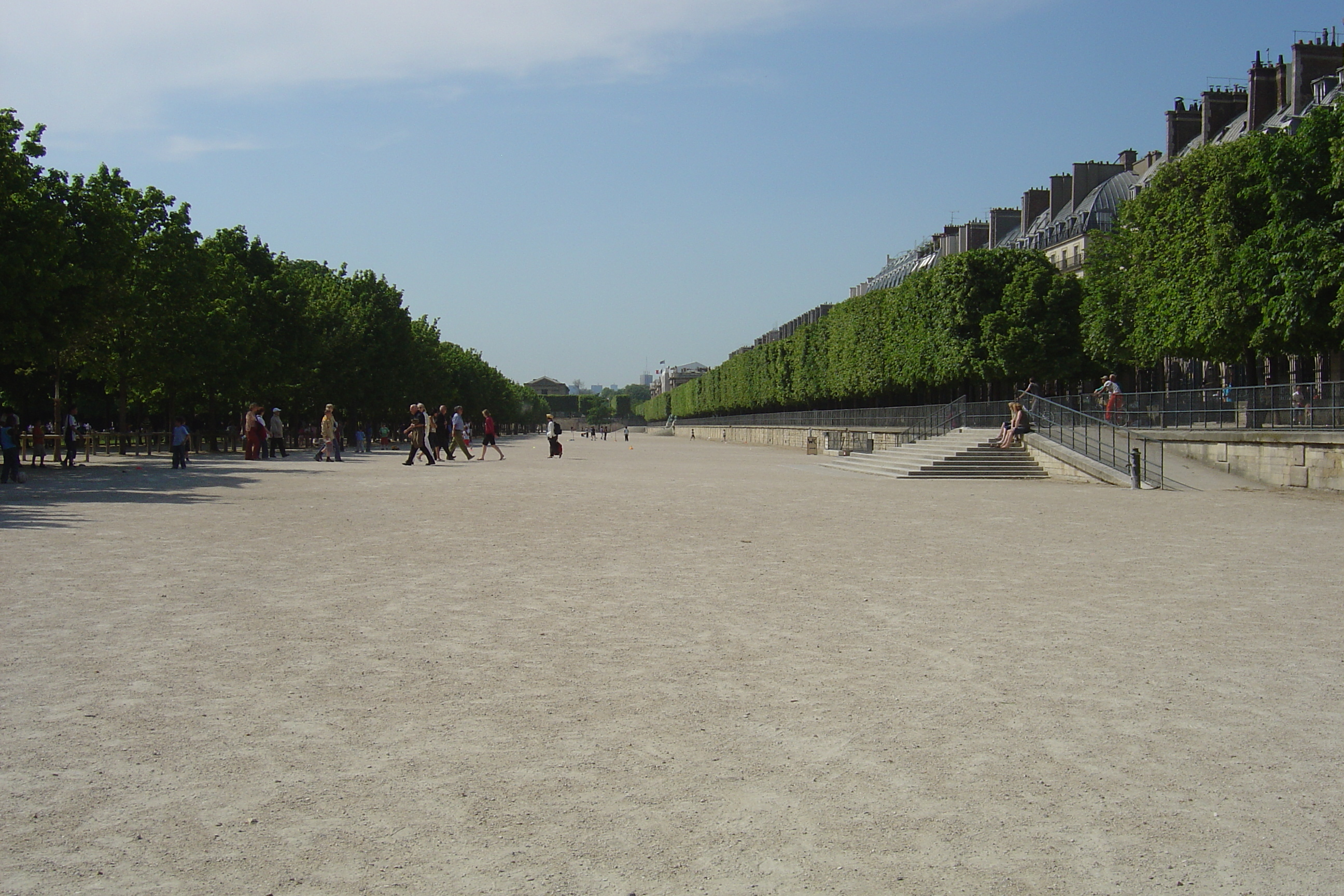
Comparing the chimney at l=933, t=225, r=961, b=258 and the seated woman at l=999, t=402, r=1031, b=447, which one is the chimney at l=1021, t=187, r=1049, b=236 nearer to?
the chimney at l=933, t=225, r=961, b=258

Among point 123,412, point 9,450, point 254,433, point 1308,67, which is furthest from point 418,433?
point 1308,67

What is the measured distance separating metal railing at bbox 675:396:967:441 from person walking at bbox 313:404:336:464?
67.4ft

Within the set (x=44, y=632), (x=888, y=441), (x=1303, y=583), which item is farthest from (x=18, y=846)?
(x=888, y=441)

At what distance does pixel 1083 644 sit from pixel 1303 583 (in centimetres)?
425

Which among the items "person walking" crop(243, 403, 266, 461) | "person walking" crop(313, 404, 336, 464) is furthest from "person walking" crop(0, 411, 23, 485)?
"person walking" crop(243, 403, 266, 461)

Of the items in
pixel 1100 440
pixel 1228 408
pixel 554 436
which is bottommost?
pixel 1100 440

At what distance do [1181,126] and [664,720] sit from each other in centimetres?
6459

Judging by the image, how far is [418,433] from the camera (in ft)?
→ 115

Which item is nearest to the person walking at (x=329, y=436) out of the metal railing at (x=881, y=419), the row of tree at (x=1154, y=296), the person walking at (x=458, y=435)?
the person walking at (x=458, y=435)

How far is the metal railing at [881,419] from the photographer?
38156mm

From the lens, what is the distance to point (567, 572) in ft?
35.4

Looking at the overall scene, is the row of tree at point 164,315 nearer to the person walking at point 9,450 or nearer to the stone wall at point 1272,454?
the person walking at point 9,450

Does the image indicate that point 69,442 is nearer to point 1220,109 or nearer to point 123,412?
point 123,412

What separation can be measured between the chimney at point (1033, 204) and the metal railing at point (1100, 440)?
2149 inches
